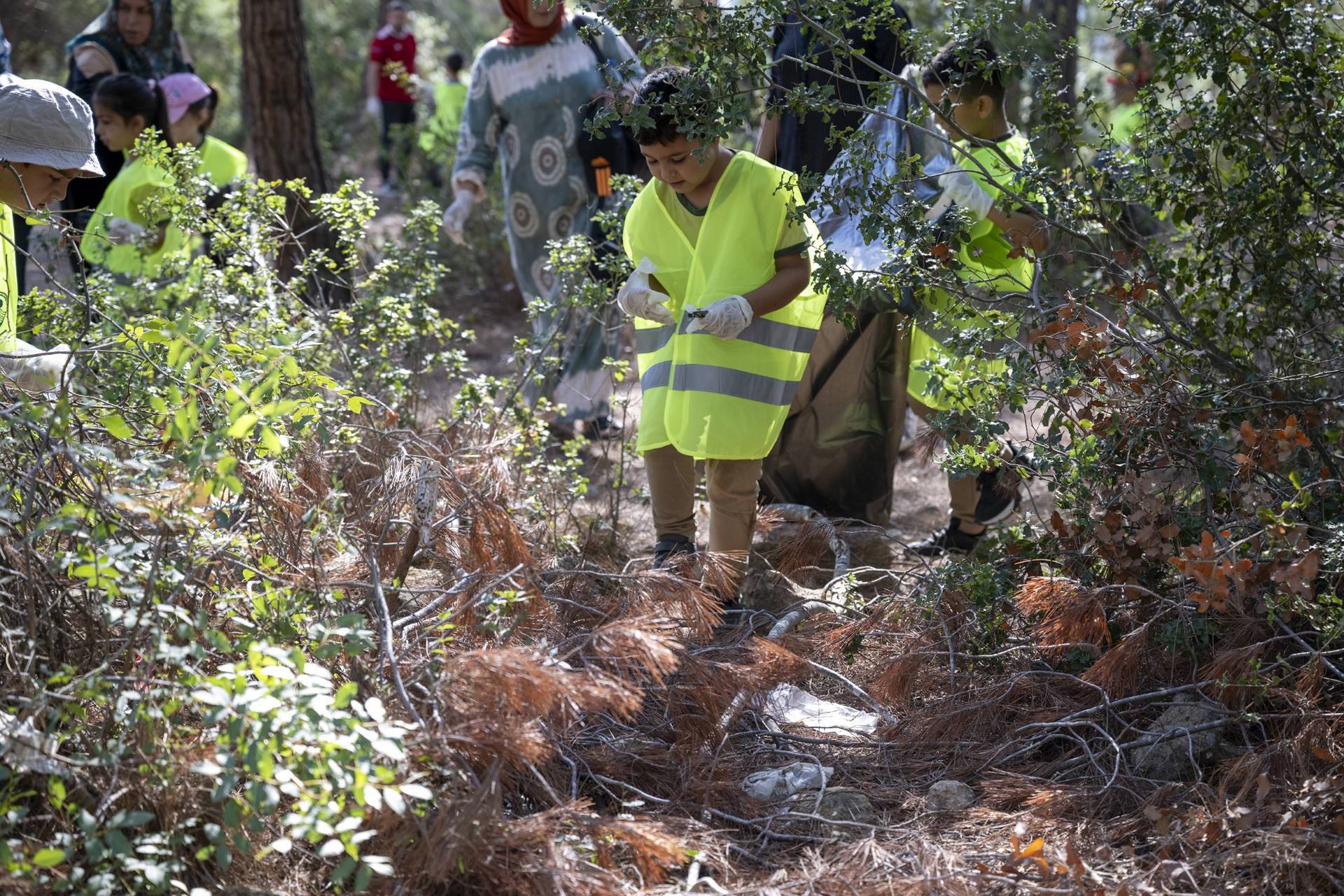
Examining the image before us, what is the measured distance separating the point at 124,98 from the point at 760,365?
10.5 feet

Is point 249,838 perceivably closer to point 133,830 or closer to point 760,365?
point 133,830

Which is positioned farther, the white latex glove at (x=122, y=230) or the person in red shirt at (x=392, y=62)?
the person in red shirt at (x=392, y=62)

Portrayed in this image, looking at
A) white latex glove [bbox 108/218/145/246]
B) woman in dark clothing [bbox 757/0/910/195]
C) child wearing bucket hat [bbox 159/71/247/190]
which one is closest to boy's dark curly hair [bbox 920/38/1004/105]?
woman in dark clothing [bbox 757/0/910/195]

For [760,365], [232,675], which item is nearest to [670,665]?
[232,675]

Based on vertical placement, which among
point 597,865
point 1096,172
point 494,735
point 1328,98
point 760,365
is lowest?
point 597,865

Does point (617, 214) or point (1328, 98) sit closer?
point (1328, 98)

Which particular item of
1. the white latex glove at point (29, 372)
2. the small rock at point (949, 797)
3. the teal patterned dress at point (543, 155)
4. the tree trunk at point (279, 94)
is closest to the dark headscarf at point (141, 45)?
the tree trunk at point (279, 94)

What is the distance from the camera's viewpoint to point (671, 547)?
3.27m

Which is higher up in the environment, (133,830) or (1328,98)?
(1328,98)

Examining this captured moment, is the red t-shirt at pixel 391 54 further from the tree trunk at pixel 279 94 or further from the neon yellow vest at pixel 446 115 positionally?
the tree trunk at pixel 279 94

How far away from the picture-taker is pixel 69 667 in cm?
198

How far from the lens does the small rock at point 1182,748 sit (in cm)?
245

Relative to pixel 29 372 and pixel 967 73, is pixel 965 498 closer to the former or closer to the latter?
pixel 967 73

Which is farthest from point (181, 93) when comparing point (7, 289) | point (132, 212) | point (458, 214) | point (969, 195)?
point (969, 195)
